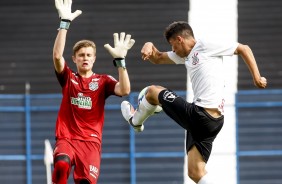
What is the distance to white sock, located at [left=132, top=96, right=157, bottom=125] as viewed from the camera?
39.9 feet

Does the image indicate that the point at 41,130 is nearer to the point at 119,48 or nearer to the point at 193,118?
the point at 119,48

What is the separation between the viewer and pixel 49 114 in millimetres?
19156

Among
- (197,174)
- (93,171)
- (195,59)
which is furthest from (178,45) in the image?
(93,171)

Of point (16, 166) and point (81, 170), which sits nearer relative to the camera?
point (81, 170)

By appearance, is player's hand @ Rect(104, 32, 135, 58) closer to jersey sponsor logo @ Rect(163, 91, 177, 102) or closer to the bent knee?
the bent knee

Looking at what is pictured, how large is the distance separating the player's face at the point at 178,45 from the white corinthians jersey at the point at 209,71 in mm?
148

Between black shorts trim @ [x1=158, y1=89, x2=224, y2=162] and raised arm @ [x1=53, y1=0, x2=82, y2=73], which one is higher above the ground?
raised arm @ [x1=53, y1=0, x2=82, y2=73]

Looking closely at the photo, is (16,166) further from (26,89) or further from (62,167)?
(62,167)

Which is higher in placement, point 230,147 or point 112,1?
point 112,1

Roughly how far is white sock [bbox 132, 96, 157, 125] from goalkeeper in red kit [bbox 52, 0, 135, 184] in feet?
0.87

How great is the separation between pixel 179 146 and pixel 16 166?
2.82m

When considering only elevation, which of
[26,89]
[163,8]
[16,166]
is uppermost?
[163,8]

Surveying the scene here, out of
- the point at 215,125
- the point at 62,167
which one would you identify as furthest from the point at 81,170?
the point at 215,125

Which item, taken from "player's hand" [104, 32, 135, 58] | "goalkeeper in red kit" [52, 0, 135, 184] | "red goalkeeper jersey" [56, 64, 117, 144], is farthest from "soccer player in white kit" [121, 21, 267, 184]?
"red goalkeeper jersey" [56, 64, 117, 144]
